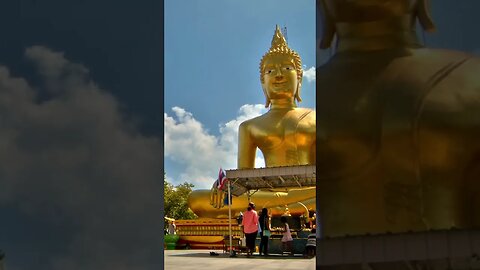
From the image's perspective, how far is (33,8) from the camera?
2703 millimetres

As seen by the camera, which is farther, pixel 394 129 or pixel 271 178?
pixel 271 178

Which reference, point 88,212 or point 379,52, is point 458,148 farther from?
point 88,212

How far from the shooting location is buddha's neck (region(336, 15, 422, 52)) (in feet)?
7.98

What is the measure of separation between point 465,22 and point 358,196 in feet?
2.90

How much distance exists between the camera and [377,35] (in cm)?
246

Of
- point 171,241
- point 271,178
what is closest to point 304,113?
point 271,178

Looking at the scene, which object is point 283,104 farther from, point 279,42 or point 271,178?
point 271,178

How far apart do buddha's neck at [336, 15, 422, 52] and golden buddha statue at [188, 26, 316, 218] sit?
34.8 ft

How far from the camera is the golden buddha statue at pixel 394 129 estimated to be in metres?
2.33

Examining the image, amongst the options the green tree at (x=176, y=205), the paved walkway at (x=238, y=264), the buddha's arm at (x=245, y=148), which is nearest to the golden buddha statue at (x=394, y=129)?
the paved walkway at (x=238, y=264)

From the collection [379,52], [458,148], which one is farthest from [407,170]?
[379,52]

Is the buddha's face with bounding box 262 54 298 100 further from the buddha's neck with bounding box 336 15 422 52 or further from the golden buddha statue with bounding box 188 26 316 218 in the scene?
the buddha's neck with bounding box 336 15 422 52

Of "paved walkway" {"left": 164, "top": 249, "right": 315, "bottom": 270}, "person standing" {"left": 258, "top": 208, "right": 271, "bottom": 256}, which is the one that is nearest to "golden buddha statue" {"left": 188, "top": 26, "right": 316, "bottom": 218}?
"person standing" {"left": 258, "top": 208, "right": 271, "bottom": 256}

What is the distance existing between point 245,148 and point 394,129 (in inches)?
472
